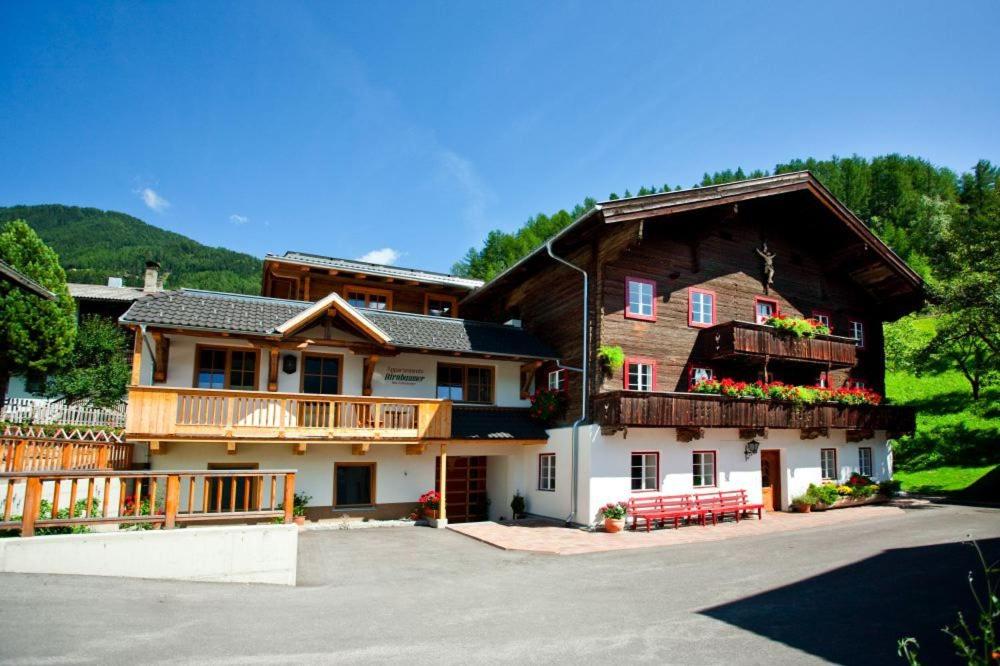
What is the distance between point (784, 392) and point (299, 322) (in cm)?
1490

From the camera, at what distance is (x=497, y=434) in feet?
59.4

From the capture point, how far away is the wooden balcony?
1889cm

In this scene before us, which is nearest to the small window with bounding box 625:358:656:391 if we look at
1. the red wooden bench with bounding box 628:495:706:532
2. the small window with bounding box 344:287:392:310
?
the red wooden bench with bounding box 628:495:706:532

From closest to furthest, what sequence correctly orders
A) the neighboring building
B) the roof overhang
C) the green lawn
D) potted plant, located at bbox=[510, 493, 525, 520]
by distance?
the roof overhang → the neighboring building → potted plant, located at bbox=[510, 493, 525, 520] → the green lawn

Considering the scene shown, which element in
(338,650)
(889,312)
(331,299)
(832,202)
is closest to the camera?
(338,650)

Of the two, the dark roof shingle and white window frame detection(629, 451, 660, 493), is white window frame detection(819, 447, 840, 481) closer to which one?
white window frame detection(629, 451, 660, 493)

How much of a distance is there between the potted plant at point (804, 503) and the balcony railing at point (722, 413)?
233 cm

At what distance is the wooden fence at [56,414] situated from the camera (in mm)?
23922

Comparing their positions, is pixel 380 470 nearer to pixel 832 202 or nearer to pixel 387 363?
pixel 387 363

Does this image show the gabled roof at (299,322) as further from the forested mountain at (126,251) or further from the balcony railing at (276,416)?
the forested mountain at (126,251)

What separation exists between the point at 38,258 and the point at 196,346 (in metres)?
17.6

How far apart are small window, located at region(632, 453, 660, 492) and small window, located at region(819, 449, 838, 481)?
774 centimetres

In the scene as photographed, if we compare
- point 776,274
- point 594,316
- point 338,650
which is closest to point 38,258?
point 594,316

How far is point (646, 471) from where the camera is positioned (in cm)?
1788
